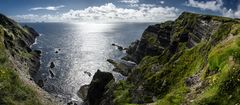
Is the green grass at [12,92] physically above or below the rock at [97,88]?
above

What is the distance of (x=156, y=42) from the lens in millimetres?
181375

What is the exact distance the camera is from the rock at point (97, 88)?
109 meters

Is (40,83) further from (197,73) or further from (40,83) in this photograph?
(197,73)

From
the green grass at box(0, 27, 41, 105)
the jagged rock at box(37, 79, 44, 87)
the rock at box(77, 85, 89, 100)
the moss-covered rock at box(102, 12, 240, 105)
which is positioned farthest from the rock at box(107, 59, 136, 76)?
the green grass at box(0, 27, 41, 105)

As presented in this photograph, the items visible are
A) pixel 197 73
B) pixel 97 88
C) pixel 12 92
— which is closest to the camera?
pixel 197 73

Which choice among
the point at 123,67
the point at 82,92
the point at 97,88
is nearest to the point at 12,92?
the point at 97,88

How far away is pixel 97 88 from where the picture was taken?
368ft

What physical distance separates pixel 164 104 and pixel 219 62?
794 centimetres

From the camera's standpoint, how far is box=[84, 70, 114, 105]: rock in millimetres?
108750

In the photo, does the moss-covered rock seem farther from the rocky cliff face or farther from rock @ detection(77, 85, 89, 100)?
rock @ detection(77, 85, 89, 100)

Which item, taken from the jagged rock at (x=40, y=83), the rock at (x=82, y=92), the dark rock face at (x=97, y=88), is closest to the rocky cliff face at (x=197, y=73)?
the dark rock face at (x=97, y=88)

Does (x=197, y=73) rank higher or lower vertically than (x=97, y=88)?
higher

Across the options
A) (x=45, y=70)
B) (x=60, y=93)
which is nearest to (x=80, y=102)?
(x=60, y=93)

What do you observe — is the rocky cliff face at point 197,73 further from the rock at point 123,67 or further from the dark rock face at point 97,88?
the rock at point 123,67
